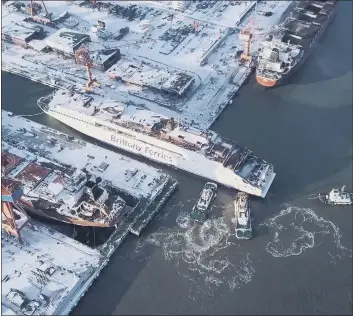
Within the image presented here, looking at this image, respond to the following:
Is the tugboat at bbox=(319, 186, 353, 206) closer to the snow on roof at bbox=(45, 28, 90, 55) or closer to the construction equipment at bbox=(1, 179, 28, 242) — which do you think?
the construction equipment at bbox=(1, 179, 28, 242)

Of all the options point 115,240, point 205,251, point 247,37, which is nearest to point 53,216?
point 115,240

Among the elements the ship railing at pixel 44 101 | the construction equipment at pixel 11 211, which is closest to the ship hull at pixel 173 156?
the ship railing at pixel 44 101

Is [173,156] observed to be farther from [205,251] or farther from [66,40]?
[66,40]

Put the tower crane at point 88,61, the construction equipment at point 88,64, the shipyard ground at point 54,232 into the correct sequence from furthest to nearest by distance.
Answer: the tower crane at point 88,61, the construction equipment at point 88,64, the shipyard ground at point 54,232

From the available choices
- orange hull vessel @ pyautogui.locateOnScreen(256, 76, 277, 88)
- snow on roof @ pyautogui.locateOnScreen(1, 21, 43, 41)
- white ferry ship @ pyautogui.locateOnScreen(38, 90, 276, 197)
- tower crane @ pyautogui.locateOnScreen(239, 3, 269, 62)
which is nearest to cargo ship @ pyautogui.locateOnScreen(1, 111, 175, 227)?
white ferry ship @ pyautogui.locateOnScreen(38, 90, 276, 197)

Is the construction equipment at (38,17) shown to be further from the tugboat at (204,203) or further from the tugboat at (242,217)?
the tugboat at (242,217)

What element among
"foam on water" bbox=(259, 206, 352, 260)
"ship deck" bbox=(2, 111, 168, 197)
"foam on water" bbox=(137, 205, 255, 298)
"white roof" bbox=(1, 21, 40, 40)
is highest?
"white roof" bbox=(1, 21, 40, 40)
